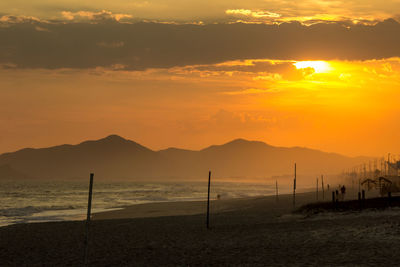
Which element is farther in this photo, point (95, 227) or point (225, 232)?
point (95, 227)

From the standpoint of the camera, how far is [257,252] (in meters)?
22.8

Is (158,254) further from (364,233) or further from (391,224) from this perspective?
(391,224)

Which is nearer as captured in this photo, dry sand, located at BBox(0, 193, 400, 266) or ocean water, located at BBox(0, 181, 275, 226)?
dry sand, located at BBox(0, 193, 400, 266)

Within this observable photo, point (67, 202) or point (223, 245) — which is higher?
point (223, 245)

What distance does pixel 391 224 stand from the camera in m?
27.0

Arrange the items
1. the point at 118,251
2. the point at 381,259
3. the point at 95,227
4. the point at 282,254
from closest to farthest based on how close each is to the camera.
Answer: the point at 381,259 → the point at 282,254 → the point at 118,251 → the point at 95,227

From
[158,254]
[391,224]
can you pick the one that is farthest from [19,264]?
[391,224]

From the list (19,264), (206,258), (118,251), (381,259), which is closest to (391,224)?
(381,259)

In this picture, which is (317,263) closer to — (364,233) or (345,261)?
(345,261)

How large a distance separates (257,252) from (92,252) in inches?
334

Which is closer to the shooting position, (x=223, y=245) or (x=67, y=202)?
(x=223, y=245)

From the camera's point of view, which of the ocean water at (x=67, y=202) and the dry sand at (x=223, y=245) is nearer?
the dry sand at (x=223, y=245)

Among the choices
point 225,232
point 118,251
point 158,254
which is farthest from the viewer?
point 225,232

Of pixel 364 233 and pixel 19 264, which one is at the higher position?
pixel 364 233
